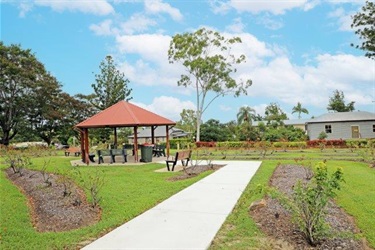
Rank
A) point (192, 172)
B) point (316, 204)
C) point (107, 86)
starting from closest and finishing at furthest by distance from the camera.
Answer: point (316, 204), point (192, 172), point (107, 86)

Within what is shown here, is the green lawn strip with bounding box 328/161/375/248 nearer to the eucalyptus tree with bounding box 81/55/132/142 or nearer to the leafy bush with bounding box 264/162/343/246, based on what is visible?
the leafy bush with bounding box 264/162/343/246

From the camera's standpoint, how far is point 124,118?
16594 millimetres

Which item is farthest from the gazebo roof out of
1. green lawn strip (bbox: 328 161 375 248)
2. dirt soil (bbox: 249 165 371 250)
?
dirt soil (bbox: 249 165 371 250)

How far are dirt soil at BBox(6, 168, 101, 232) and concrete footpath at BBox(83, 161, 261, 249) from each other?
3.22 ft

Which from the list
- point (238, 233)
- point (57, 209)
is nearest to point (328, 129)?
point (238, 233)

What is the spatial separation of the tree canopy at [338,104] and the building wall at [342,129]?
1925 cm

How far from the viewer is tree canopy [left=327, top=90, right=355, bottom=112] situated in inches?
2085

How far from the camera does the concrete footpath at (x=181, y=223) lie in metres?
4.41

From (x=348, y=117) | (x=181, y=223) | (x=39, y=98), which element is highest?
(x=39, y=98)

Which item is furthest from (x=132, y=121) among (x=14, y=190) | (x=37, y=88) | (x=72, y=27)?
(x=37, y=88)

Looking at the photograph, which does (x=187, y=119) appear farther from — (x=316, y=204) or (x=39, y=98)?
(x=316, y=204)

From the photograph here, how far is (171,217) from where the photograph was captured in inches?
224

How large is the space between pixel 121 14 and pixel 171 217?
7.68 metres

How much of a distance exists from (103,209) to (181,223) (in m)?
2.03
